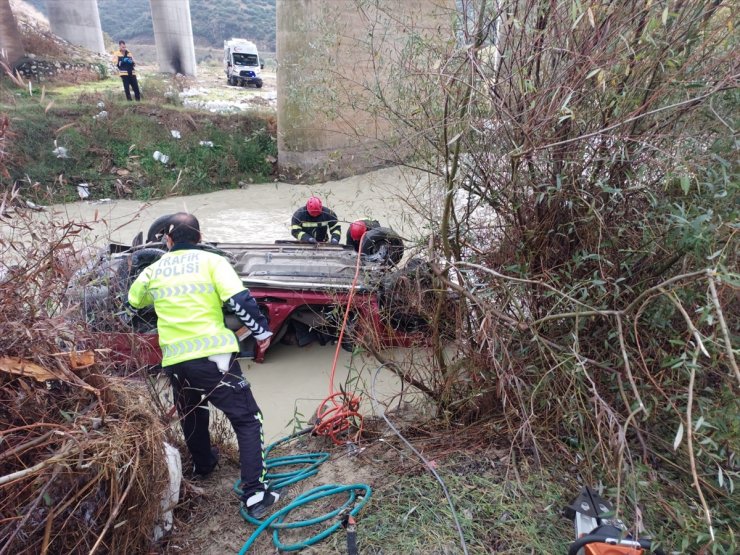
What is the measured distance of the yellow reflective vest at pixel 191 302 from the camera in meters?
2.99

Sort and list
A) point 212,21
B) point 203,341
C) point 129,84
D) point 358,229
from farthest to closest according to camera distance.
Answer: point 212,21 < point 129,84 < point 358,229 < point 203,341

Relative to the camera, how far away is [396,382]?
459 centimetres

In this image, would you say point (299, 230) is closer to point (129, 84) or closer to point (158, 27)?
point (129, 84)

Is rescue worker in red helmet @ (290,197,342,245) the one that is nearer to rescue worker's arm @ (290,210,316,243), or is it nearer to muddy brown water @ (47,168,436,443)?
rescue worker's arm @ (290,210,316,243)

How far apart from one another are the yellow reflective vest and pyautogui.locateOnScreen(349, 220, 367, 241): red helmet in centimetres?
286

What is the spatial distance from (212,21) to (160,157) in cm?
4354

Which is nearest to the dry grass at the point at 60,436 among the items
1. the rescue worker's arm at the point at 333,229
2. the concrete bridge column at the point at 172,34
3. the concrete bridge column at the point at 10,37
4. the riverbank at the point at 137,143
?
the rescue worker's arm at the point at 333,229

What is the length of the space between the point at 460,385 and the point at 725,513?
145 centimetres

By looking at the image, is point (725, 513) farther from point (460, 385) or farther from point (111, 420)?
point (111, 420)

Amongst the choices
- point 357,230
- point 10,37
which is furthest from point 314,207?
point 10,37

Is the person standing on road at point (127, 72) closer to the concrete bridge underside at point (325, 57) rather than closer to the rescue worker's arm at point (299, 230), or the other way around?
the concrete bridge underside at point (325, 57)

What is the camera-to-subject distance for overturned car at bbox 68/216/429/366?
3.88m

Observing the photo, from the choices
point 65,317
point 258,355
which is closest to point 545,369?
point 65,317

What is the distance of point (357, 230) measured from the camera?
6.02 m
